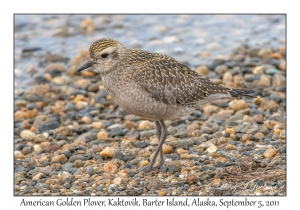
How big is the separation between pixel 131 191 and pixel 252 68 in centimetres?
661

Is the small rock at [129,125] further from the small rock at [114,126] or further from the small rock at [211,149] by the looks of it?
the small rock at [211,149]

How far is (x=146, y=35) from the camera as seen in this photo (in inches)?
676

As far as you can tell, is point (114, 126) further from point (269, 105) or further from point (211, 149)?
point (269, 105)

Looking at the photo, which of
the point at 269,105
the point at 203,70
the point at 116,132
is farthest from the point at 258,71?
the point at 116,132

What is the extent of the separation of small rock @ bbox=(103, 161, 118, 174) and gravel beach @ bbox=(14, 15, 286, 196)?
0.06 feet

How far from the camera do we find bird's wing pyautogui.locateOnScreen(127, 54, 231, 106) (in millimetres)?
9263

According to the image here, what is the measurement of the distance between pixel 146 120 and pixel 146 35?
612cm

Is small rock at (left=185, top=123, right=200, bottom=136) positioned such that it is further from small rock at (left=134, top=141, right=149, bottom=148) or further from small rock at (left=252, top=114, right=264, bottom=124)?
small rock at (left=252, top=114, right=264, bottom=124)

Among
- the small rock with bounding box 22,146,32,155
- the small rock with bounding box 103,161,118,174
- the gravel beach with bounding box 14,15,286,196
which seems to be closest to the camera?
the gravel beach with bounding box 14,15,286,196

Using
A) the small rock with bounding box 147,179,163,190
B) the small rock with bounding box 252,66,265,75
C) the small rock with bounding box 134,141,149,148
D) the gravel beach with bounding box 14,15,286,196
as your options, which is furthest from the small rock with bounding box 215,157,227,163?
the small rock with bounding box 252,66,265,75

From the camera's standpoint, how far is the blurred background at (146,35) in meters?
15.7

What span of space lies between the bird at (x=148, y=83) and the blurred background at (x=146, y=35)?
197 inches

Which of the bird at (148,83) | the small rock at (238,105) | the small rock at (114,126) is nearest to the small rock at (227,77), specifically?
the small rock at (238,105)
